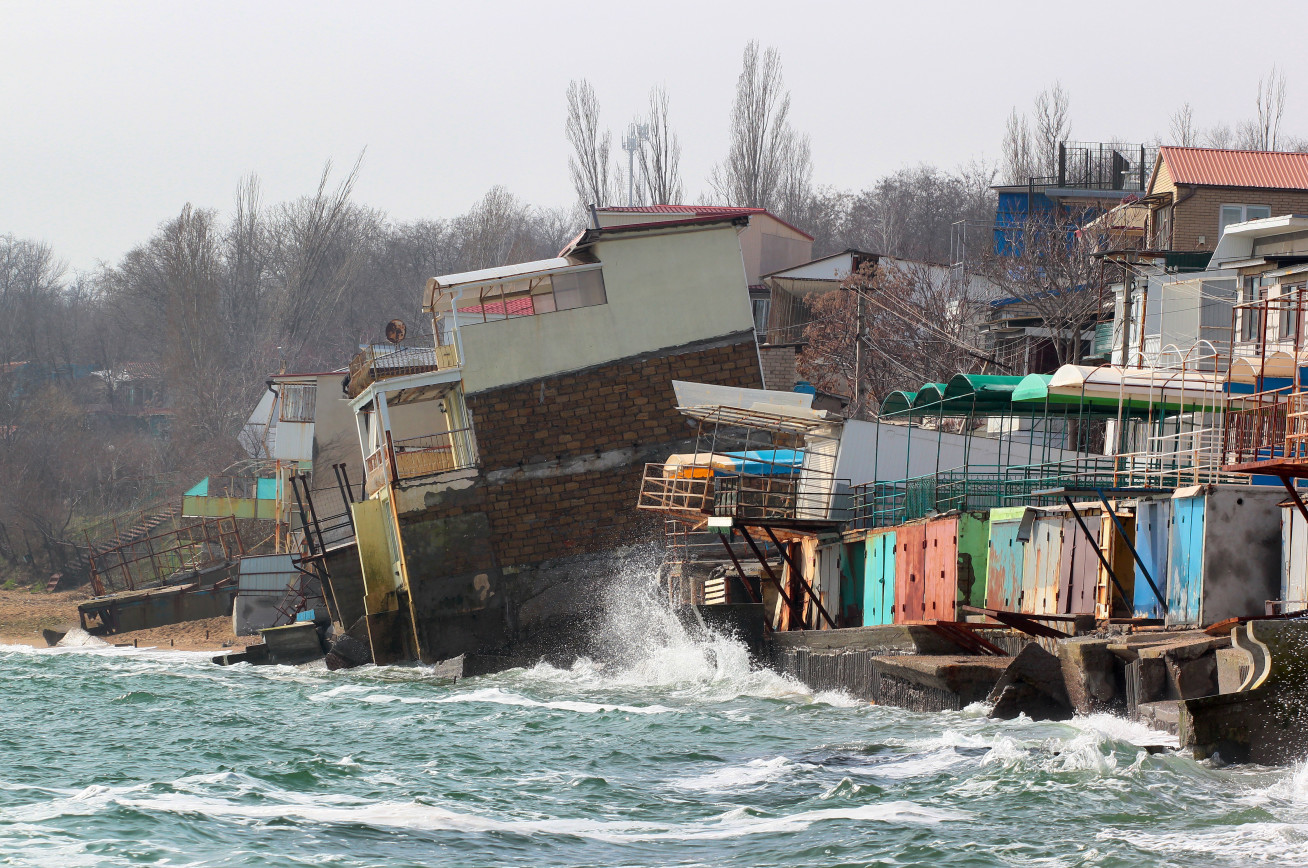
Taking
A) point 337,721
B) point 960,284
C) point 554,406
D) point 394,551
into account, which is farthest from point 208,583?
point 960,284

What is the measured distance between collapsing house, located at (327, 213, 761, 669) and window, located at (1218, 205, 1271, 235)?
46.8 feet

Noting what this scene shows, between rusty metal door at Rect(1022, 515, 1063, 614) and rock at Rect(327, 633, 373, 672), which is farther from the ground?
rusty metal door at Rect(1022, 515, 1063, 614)

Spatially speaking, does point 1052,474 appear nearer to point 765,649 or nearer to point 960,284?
point 765,649

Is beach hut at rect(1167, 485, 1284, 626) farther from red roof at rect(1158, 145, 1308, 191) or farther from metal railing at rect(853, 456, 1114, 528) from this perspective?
red roof at rect(1158, 145, 1308, 191)

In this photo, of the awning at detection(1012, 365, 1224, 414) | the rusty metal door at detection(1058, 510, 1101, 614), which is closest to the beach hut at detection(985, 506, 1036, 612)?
the rusty metal door at detection(1058, 510, 1101, 614)

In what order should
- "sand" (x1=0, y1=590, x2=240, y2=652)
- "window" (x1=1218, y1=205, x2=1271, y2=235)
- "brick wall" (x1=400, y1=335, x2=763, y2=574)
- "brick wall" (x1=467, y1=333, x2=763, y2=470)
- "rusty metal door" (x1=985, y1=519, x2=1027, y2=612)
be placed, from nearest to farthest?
"rusty metal door" (x1=985, y1=519, x2=1027, y2=612)
"brick wall" (x1=400, y1=335, x2=763, y2=574)
"brick wall" (x1=467, y1=333, x2=763, y2=470)
"window" (x1=1218, y1=205, x2=1271, y2=235)
"sand" (x1=0, y1=590, x2=240, y2=652)

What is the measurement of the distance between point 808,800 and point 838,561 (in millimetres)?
13064

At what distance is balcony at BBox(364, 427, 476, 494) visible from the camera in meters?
30.2

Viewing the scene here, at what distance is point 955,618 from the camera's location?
20.8 metres

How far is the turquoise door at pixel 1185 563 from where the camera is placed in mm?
15828

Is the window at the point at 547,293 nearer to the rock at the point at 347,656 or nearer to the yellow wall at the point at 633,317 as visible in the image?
the yellow wall at the point at 633,317

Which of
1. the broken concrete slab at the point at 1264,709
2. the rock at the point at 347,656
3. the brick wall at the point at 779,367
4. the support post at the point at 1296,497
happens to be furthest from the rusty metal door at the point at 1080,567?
the brick wall at the point at 779,367

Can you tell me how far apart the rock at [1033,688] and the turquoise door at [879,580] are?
21.8 ft

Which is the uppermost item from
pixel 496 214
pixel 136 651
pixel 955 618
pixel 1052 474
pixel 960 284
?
pixel 496 214
